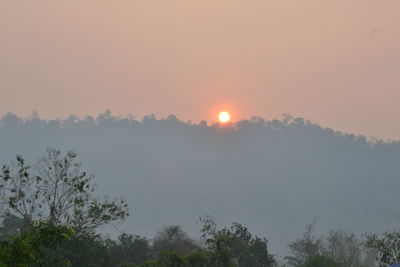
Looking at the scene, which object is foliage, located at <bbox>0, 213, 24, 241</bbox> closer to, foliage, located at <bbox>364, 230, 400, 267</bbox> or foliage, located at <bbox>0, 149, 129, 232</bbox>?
foliage, located at <bbox>0, 149, 129, 232</bbox>

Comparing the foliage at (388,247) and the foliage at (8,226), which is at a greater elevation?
the foliage at (8,226)

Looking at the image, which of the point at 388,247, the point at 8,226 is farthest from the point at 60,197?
→ the point at 8,226

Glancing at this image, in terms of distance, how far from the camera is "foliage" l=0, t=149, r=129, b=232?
39969 mm

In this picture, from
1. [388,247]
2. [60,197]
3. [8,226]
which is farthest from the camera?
[8,226]

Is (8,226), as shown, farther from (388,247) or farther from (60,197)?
(388,247)

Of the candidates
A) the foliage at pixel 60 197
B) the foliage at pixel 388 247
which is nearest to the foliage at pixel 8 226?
the foliage at pixel 60 197

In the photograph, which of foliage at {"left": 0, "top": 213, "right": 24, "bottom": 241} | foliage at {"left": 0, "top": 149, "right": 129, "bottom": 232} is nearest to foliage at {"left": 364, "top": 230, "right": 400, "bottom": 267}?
foliage at {"left": 0, "top": 149, "right": 129, "bottom": 232}

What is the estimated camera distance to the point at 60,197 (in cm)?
4203

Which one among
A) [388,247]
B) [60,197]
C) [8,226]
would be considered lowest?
[388,247]

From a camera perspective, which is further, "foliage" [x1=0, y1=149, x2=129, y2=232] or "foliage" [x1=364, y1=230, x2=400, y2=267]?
"foliage" [x1=364, y1=230, x2=400, y2=267]

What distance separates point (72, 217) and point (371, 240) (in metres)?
31.8

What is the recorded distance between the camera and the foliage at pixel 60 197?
40.0m

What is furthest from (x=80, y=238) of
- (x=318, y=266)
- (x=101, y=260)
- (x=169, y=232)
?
(x=169, y=232)

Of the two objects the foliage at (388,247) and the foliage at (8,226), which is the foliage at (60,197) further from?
the foliage at (8,226)
